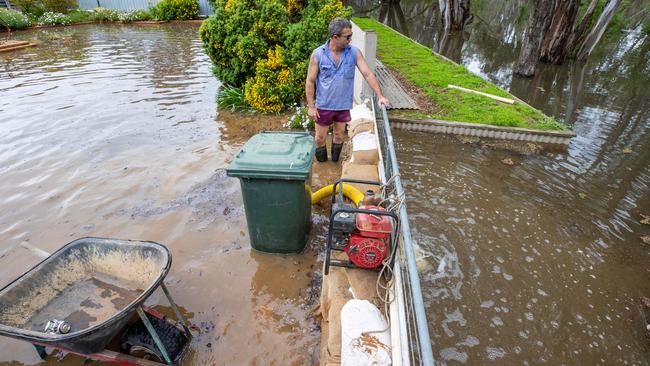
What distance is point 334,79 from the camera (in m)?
4.38

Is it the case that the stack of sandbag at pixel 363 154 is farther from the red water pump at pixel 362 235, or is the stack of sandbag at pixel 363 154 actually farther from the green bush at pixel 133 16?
the green bush at pixel 133 16

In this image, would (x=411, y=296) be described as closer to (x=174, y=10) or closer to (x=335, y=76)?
(x=335, y=76)

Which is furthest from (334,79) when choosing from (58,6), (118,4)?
→ (118,4)

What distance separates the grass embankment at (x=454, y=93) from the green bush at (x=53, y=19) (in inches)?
721

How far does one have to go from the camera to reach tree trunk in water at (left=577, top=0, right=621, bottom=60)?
40.1 ft

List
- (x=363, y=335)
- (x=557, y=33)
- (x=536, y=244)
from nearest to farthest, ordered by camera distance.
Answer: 1. (x=363, y=335)
2. (x=536, y=244)
3. (x=557, y=33)

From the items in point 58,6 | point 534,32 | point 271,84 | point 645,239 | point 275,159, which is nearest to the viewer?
point 275,159

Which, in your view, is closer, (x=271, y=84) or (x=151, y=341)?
(x=151, y=341)

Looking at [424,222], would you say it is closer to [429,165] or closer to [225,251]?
[429,165]

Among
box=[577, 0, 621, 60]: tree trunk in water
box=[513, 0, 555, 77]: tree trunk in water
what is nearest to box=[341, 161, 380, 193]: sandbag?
box=[513, 0, 555, 77]: tree trunk in water

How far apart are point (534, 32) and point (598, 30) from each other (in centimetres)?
390

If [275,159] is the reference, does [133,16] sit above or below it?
above

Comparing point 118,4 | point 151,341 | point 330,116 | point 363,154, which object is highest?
point 118,4

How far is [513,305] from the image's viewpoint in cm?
380
